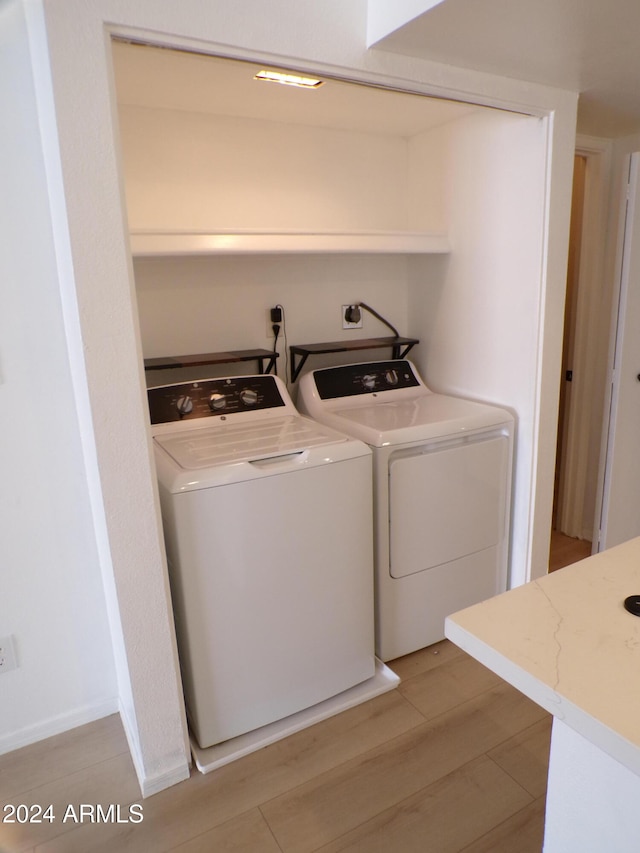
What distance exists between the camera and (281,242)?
2.05 metres

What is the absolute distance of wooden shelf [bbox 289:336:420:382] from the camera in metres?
2.39

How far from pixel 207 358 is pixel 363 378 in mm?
696

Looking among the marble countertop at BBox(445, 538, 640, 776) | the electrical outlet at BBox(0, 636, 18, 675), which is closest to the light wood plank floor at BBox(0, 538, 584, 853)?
the electrical outlet at BBox(0, 636, 18, 675)

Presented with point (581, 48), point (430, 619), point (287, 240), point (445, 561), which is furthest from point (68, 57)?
point (430, 619)

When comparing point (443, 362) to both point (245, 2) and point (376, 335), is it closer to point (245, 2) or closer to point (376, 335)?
point (376, 335)

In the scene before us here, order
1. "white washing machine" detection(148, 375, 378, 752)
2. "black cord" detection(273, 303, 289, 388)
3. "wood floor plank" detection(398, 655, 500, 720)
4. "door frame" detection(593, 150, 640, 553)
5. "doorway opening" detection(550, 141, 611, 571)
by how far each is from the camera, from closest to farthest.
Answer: "white washing machine" detection(148, 375, 378, 752), "wood floor plank" detection(398, 655, 500, 720), "door frame" detection(593, 150, 640, 553), "black cord" detection(273, 303, 289, 388), "doorway opening" detection(550, 141, 611, 571)

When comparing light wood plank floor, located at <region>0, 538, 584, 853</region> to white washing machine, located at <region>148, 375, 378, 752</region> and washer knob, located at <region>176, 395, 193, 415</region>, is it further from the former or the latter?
washer knob, located at <region>176, 395, 193, 415</region>

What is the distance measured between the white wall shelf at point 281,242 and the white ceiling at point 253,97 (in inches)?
17.7

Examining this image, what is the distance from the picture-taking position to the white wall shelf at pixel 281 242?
1.83 meters

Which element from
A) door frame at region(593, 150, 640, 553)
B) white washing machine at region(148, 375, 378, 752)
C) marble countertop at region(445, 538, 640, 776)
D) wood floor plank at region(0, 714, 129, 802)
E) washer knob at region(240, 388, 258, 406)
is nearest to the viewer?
marble countertop at region(445, 538, 640, 776)

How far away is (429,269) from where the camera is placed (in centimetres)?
258

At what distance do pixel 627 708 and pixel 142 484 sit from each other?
1.14 metres

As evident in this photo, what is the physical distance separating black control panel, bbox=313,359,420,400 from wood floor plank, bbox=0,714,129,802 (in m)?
1.43

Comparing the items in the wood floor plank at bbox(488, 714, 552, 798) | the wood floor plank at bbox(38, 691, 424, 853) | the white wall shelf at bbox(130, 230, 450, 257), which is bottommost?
the wood floor plank at bbox(38, 691, 424, 853)
